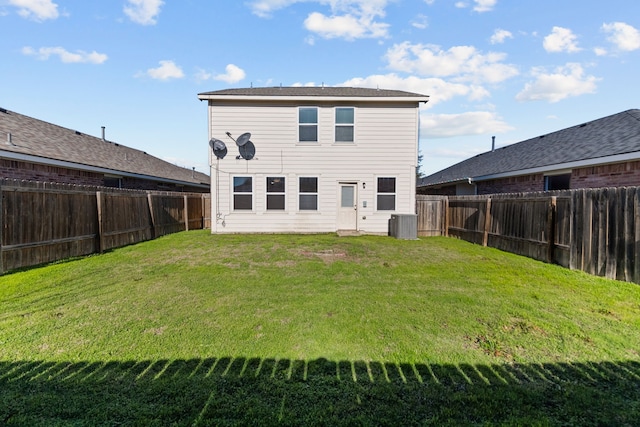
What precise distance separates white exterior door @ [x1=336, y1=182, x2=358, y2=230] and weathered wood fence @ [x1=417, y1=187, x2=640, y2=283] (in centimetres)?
447

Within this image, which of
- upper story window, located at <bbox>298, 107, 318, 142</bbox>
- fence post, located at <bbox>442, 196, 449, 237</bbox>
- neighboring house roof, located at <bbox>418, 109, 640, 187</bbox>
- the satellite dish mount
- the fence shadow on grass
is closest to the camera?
the fence shadow on grass

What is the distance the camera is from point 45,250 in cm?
664

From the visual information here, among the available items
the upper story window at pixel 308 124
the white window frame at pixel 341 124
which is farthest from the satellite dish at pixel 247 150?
the white window frame at pixel 341 124

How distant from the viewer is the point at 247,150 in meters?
12.4

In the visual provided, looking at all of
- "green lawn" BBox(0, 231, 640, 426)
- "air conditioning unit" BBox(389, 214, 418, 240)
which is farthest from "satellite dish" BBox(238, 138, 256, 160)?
"green lawn" BBox(0, 231, 640, 426)

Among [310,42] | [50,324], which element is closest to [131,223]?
[50,324]

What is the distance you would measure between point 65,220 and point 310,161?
818 centimetres

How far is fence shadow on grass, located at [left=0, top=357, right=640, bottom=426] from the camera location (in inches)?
83.7

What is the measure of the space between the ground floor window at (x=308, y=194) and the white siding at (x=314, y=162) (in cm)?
18

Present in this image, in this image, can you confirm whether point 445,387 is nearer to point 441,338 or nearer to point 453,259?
point 441,338

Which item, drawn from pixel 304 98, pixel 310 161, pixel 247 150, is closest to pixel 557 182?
pixel 310 161

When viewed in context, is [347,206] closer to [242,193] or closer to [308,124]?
[308,124]

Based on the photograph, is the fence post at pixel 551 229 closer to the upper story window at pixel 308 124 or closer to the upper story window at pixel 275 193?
the upper story window at pixel 308 124

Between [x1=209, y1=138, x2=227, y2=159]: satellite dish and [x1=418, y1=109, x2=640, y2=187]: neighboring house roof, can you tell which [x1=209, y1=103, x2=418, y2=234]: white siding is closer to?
[x1=209, y1=138, x2=227, y2=159]: satellite dish
